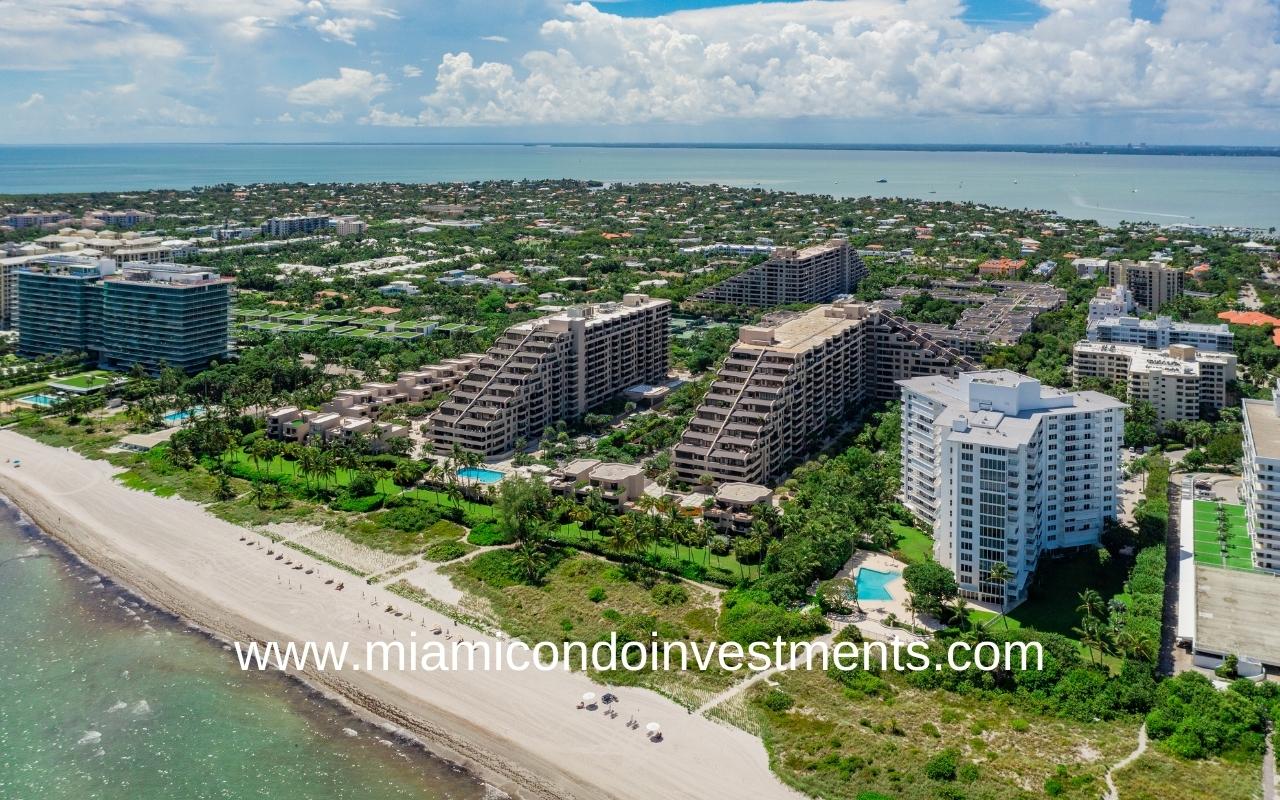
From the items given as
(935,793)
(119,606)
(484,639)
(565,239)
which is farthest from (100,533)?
(565,239)

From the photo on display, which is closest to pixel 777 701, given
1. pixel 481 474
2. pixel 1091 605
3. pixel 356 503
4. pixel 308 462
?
pixel 1091 605

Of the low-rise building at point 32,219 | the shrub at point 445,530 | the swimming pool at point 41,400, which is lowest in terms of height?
the shrub at point 445,530

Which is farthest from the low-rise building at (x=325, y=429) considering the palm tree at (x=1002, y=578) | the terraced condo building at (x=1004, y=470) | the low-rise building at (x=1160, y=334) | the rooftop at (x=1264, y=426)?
the low-rise building at (x=1160, y=334)

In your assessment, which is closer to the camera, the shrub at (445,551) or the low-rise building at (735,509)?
the shrub at (445,551)

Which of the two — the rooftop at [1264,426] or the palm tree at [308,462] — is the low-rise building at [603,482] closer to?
the palm tree at [308,462]

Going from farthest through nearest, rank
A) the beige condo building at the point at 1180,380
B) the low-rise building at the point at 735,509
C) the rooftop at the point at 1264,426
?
the beige condo building at the point at 1180,380
the low-rise building at the point at 735,509
the rooftop at the point at 1264,426

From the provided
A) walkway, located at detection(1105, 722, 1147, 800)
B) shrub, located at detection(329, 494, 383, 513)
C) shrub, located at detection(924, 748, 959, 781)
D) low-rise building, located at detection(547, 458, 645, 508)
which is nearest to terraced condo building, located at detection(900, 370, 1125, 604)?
walkway, located at detection(1105, 722, 1147, 800)

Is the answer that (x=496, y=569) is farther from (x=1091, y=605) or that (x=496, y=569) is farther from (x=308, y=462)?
(x=1091, y=605)
